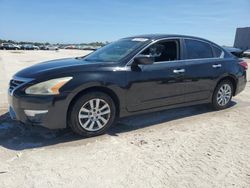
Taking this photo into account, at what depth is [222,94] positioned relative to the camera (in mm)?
6023

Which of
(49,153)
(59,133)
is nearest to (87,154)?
(49,153)

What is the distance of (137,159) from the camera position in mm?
3557

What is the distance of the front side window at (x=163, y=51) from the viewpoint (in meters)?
4.92

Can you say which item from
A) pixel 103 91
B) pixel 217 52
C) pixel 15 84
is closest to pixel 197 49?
pixel 217 52

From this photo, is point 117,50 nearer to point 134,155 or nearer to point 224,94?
point 134,155

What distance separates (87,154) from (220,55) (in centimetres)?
379

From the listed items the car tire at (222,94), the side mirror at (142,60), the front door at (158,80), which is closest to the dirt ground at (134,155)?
the front door at (158,80)

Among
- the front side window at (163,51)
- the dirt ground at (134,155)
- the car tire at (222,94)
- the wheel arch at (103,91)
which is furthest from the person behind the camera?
the car tire at (222,94)

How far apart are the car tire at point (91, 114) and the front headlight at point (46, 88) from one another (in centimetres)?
35

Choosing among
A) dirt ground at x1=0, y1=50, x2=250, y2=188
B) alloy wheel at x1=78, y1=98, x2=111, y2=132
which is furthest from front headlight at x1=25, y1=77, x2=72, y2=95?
dirt ground at x1=0, y1=50, x2=250, y2=188

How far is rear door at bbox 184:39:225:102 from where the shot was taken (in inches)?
209

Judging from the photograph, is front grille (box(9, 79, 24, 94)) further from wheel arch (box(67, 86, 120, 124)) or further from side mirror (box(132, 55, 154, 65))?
side mirror (box(132, 55, 154, 65))

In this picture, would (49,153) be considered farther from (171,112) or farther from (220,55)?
(220,55)

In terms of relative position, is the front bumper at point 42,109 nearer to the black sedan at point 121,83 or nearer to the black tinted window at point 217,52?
the black sedan at point 121,83
